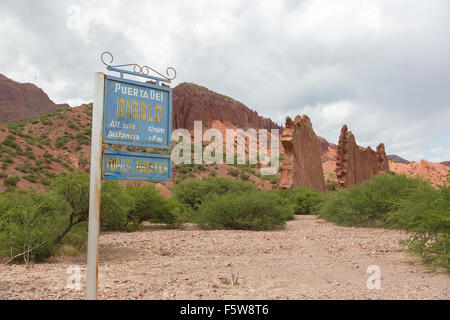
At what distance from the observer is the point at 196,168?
59.3 meters

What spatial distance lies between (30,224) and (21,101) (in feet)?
354

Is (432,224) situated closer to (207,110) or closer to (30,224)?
(30,224)

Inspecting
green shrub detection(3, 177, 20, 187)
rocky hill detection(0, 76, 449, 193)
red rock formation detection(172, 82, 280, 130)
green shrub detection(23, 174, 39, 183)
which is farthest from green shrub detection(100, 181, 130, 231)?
red rock formation detection(172, 82, 280, 130)

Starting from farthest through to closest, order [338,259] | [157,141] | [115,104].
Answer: [338,259], [157,141], [115,104]

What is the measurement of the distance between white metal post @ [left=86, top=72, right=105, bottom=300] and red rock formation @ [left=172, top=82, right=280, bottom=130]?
84.7 m

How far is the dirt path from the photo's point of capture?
17.1ft

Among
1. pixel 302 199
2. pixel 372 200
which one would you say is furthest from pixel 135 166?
pixel 302 199

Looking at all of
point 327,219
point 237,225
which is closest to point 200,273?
point 237,225

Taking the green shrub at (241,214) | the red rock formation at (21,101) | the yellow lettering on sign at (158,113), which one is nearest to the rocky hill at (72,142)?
the red rock formation at (21,101)

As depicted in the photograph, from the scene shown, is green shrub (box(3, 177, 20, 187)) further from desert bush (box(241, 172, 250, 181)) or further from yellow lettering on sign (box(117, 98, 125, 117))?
desert bush (box(241, 172, 250, 181))

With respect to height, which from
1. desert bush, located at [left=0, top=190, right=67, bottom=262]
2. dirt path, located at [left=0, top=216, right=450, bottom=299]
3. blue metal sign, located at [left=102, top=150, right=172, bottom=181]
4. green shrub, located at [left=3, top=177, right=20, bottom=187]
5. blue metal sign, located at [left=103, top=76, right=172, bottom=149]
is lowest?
dirt path, located at [left=0, top=216, right=450, bottom=299]

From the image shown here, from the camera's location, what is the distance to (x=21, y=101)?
102 meters
